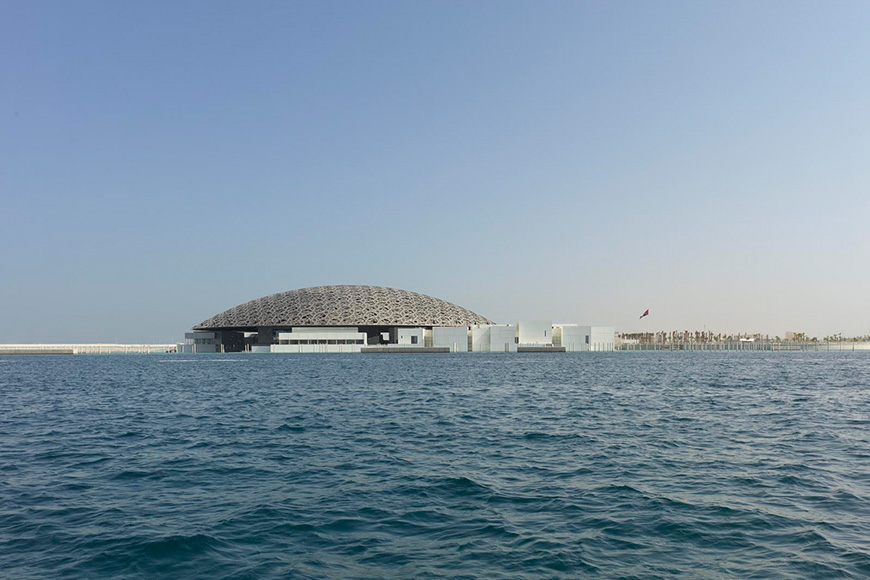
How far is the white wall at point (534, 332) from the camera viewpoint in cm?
17300

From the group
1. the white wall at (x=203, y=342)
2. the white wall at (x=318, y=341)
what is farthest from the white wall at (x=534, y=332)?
the white wall at (x=203, y=342)

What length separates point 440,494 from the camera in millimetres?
15727

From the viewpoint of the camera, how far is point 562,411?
110 ft

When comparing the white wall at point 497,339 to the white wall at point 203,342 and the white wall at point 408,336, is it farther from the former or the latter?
the white wall at point 203,342

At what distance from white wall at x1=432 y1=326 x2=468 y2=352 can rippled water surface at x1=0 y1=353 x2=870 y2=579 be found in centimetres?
13754

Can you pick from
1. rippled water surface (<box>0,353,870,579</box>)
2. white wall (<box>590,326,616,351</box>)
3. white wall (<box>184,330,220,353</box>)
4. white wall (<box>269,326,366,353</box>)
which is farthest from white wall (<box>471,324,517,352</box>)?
rippled water surface (<box>0,353,870,579</box>)

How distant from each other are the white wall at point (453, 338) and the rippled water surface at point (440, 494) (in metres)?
138

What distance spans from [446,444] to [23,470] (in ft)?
45.3

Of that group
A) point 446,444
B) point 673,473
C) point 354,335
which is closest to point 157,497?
point 446,444

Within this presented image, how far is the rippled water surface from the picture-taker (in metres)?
11.1

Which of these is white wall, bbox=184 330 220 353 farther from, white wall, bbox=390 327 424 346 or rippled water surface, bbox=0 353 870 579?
rippled water surface, bbox=0 353 870 579

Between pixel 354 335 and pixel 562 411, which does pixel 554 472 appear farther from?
pixel 354 335

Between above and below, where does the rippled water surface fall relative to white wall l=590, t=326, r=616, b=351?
below

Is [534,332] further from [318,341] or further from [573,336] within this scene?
[318,341]
